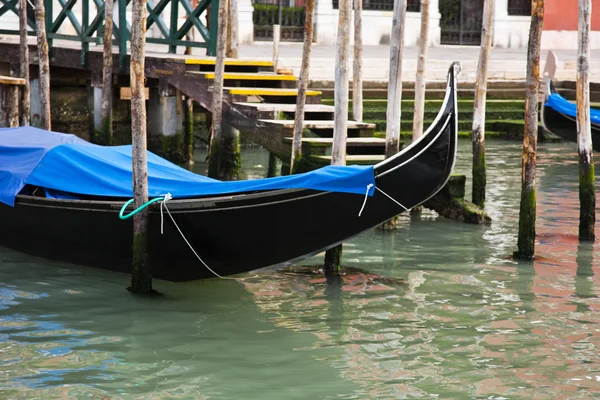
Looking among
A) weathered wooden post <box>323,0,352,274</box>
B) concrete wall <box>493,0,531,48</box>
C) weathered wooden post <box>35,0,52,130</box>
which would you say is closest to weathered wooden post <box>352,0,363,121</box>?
weathered wooden post <box>323,0,352,274</box>

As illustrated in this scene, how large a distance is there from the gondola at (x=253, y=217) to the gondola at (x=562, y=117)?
600cm

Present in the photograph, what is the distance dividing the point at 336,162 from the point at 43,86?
3288mm

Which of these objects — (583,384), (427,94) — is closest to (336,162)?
(583,384)

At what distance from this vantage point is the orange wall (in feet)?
61.6

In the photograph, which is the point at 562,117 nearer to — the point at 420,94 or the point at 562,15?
the point at 420,94

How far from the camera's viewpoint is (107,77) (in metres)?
9.59

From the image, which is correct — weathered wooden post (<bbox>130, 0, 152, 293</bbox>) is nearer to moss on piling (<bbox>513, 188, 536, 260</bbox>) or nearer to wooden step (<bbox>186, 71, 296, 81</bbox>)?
moss on piling (<bbox>513, 188, 536, 260</bbox>)

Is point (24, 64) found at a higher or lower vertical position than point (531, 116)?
higher

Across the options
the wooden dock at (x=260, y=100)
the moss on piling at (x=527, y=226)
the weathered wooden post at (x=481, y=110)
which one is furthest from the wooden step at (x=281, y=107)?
the moss on piling at (x=527, y=226)

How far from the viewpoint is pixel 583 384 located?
4.47 m

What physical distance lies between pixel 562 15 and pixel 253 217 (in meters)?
14.5

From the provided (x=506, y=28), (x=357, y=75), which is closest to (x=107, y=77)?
(x=357, y=75)

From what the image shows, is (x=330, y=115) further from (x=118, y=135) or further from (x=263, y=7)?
(x=263, y=7)

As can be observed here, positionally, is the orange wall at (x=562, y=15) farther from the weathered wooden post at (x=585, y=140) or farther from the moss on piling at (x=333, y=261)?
the moss on piling at (x=333, y=261)
